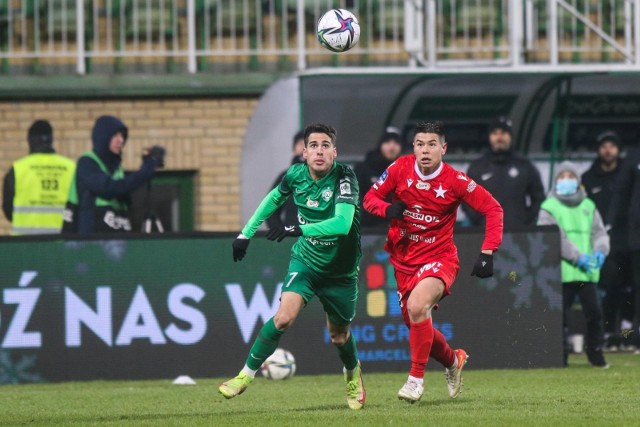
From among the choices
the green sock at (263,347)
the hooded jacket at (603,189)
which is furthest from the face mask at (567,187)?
the green sock at (263,347)

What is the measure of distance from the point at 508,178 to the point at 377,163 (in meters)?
1.30

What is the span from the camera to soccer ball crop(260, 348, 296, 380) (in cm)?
1429

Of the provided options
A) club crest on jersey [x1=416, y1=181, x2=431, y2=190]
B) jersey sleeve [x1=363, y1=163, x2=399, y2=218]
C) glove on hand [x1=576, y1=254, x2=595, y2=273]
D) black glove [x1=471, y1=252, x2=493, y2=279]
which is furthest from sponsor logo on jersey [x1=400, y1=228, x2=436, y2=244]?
glove on hand [x1=576, y1=254, x2=595, y2=273]

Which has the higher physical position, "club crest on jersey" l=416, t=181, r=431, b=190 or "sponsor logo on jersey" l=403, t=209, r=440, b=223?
"club crest on jersey" l=416, t=181, r=431, b=190

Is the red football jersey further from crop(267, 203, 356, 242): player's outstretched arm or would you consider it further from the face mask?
the face mask

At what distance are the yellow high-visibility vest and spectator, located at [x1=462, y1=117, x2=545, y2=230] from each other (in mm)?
4054

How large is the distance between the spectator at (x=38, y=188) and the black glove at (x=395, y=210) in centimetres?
543

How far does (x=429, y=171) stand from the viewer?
1132 cm

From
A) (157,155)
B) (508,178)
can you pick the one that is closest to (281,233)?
(157,155)

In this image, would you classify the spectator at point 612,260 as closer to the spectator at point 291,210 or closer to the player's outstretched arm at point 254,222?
the spectator at point 291,210

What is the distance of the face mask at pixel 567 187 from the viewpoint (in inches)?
606

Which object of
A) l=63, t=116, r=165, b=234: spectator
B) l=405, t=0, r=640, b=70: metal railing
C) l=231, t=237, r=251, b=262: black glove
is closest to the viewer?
l=231, t=237, r=251, b=262: black glove

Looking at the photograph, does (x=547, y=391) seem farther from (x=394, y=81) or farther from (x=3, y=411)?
(x=394, y=81)

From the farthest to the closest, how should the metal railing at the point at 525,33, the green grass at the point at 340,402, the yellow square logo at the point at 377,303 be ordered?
the metal railing at the point at 525,33 < the yellow square logo at the point at 377,303 < the green grass at the point at 340,402
